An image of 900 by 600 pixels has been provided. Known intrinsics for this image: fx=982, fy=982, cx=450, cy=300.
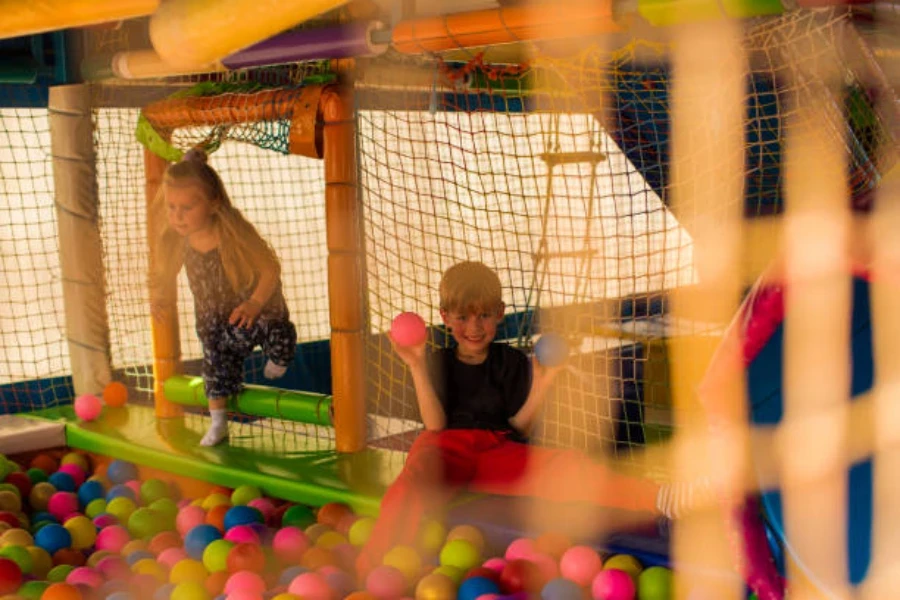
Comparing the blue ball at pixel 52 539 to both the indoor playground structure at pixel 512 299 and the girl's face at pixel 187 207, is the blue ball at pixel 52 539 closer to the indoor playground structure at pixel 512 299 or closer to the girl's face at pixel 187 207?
the indoor playground structure at pixel 512 299

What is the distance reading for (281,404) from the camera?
8.18 ft

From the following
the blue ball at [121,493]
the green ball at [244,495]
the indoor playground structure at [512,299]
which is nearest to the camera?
the indoor playground structure at [512,299]

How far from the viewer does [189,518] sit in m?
2.07

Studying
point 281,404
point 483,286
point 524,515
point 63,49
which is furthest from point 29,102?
point 524,515

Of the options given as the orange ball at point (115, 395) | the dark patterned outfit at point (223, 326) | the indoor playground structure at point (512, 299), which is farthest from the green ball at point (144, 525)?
the orange ball at point (115, 395)

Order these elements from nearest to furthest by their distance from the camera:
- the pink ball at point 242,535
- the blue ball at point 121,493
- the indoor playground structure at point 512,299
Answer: the indoor playground structure at point 512,299
the pink ball at point 242,535
the blue ball at point 121,493

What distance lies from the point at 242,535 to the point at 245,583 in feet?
0.76

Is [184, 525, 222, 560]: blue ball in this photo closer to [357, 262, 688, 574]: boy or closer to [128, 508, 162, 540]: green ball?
[128, 508, 162, 540]: green ball

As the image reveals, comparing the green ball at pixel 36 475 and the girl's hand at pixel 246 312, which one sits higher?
the girl's hand at pixel 246 312

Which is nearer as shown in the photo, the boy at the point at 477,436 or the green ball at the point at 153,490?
the boy at the point at 477,436

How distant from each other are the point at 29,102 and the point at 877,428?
11.5ft

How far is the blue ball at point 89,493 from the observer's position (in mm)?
2303

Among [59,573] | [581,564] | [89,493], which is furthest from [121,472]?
[581,564]

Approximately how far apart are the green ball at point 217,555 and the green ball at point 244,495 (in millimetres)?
290
